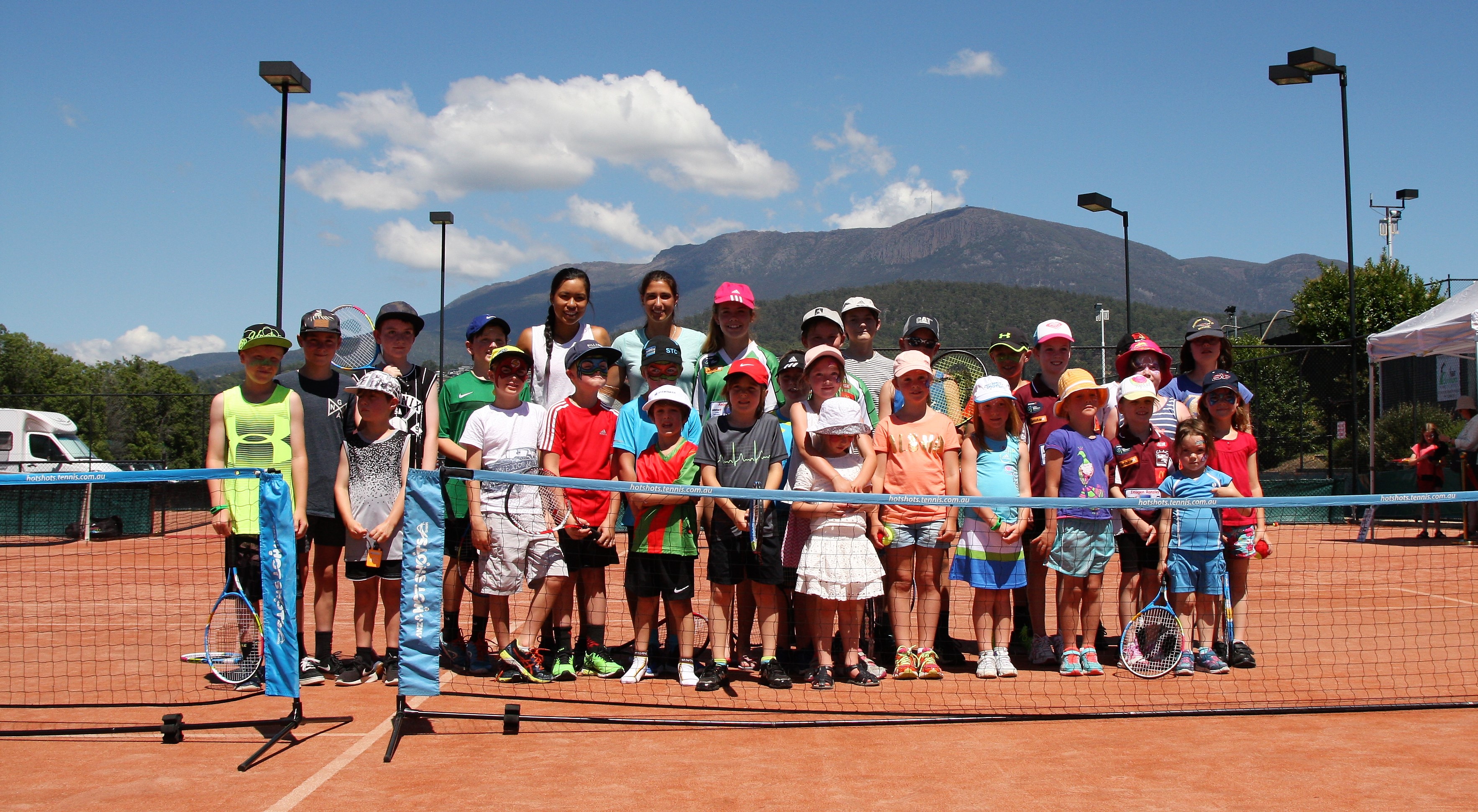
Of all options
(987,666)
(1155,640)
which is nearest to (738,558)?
(987,666)

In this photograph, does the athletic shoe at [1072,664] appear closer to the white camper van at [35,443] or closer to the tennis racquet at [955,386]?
the tennis racquet at [955,386]

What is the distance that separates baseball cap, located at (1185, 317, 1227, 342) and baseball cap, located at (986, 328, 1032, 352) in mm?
1085

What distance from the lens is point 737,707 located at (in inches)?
203

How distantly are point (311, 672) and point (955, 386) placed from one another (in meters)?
4.34

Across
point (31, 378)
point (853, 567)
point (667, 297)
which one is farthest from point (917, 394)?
point (31, 378)

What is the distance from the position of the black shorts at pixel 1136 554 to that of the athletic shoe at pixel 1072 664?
2.10ft

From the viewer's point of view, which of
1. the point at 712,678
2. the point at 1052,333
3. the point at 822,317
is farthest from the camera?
the point at 1052,333

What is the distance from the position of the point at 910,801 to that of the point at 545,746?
1.67 metres

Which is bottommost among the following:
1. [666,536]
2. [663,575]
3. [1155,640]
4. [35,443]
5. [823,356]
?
[1155,640]

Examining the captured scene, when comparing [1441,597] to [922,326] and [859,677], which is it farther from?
Answer: [859,677]

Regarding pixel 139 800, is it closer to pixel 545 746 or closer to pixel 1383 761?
pixel 545 746

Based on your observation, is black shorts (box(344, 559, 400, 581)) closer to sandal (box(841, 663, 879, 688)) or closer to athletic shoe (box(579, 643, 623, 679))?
athletic shoe (box(579, 643, 623, 679))

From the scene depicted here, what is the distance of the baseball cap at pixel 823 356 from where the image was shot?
573cm

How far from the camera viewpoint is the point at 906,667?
5754 mm
